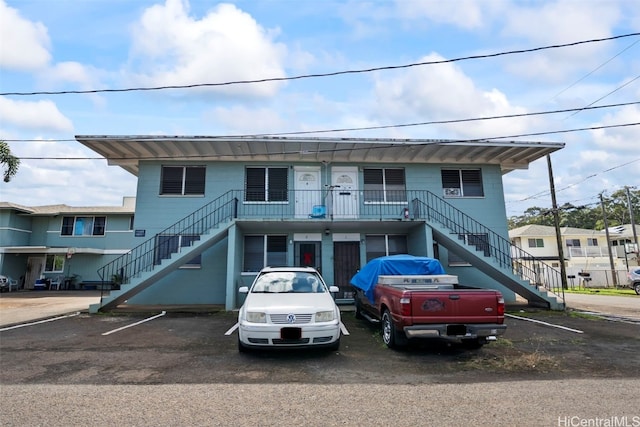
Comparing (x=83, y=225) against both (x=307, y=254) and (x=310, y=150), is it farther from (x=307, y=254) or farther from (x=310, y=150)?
(x=310, y=150)

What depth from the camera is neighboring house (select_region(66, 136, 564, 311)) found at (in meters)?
12.5

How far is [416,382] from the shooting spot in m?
4.59

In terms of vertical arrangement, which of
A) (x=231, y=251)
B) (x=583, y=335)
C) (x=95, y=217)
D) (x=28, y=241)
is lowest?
(x=583, y=335)

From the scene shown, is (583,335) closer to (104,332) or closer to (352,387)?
(352,387)

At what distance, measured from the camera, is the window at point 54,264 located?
24953 millimetres

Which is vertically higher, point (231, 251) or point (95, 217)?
point (95, 217)

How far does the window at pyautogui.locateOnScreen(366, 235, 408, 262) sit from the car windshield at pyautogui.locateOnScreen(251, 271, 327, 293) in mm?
6495

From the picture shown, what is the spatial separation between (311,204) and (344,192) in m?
1.42

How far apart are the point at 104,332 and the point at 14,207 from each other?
2240cm

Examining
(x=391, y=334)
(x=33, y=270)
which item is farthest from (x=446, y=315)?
(x=33, y=270)

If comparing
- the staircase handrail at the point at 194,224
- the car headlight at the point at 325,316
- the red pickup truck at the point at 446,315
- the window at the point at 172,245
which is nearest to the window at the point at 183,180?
the staircase handrail at the point at 194,224

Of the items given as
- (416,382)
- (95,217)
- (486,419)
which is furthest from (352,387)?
(95,217)

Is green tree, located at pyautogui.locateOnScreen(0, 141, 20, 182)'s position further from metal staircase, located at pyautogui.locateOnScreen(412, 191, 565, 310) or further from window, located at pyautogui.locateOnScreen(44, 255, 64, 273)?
metal staircase, located at pyautogui.locateOnScreen(412, 191, 565, 310)

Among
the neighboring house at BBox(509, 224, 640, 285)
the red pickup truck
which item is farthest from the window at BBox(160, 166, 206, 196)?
the neighboring house at BBox(509, 224, 640, 285)
